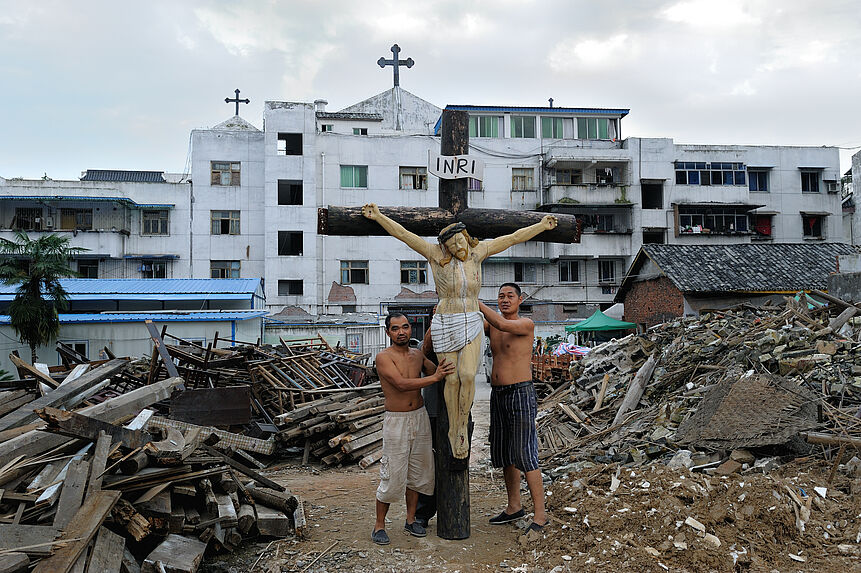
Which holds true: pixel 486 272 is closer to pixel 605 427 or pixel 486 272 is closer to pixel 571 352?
pixel 571 352

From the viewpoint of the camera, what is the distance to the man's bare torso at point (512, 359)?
19.1 feet

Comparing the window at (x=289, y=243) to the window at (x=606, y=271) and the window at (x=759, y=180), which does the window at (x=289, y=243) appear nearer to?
the window at (x=606, y=271)

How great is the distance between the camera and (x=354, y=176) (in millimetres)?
32906

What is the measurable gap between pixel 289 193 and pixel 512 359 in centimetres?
2818

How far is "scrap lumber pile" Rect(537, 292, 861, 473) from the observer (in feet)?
22.1

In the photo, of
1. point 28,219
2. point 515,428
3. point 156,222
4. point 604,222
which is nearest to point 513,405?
point 515,428

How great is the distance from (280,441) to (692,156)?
31.0 metres

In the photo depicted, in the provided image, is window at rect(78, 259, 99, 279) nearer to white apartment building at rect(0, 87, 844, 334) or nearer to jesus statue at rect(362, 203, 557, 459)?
white apartment building at rect(0, 87, 844, 334)

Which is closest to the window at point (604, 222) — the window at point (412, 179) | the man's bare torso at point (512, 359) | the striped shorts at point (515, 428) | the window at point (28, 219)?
the window at point (412, 179)

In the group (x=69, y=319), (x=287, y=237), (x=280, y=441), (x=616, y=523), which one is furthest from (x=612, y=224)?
(x=616, y=523)

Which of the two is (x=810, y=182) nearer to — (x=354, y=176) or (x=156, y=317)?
(x=354, y=176)

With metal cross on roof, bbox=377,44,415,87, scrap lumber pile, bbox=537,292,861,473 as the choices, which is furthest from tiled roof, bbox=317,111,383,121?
scrap lumber pile, bbox=537,292,861,473

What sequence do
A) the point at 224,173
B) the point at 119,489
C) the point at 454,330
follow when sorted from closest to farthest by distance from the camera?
the point at 119,489 → the point at 454,330 → the point at 224,173

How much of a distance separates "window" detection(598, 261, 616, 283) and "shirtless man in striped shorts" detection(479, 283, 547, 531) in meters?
29.8
